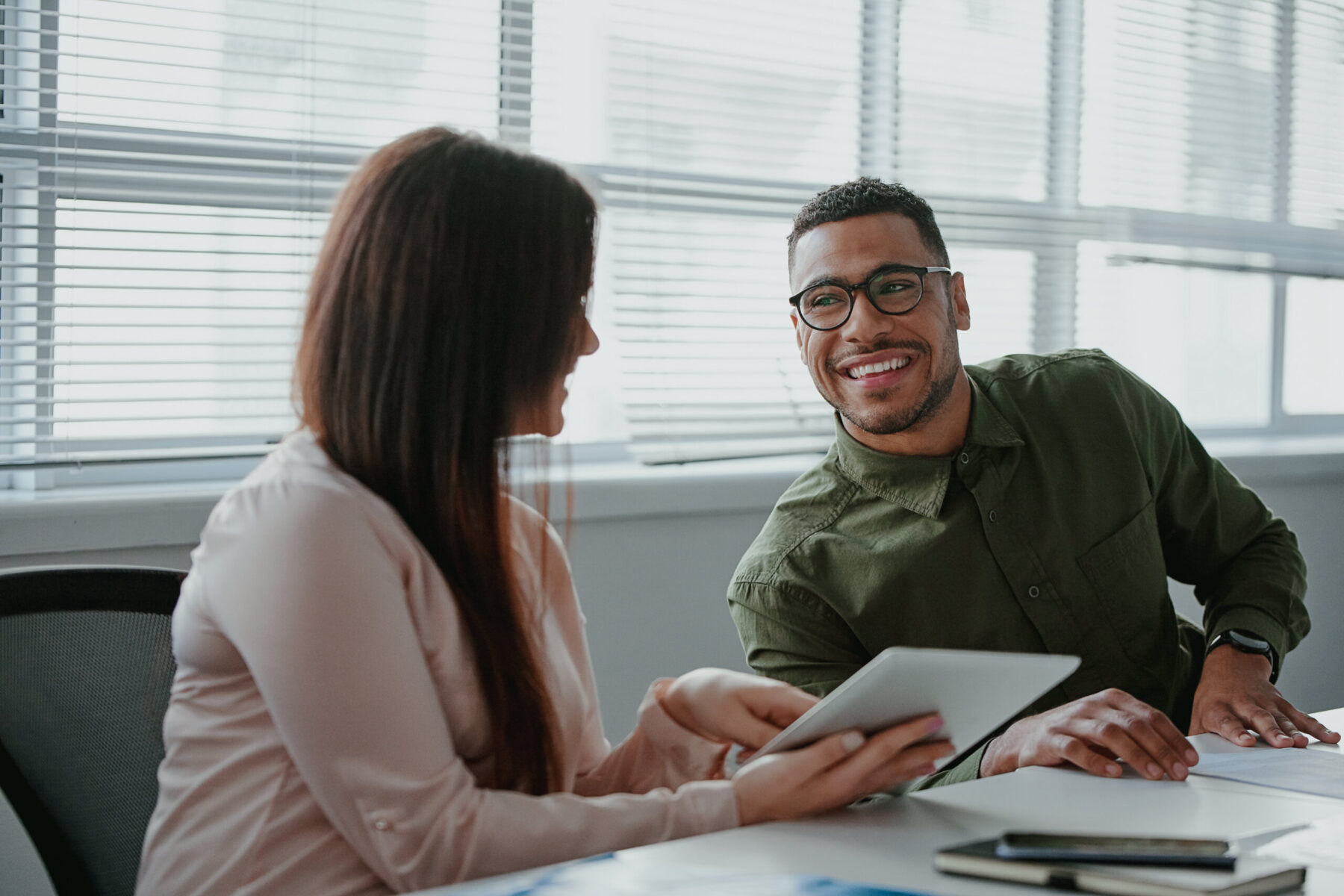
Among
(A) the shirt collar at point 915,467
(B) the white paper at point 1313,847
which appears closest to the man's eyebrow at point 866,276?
(A) the shirt collar at point 915,467

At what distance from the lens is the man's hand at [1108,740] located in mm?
1204

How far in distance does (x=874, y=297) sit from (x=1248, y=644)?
68 centimetres

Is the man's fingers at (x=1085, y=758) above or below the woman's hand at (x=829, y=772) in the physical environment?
below

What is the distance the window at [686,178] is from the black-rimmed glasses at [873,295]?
1.93ft

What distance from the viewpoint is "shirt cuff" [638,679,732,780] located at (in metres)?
1.21

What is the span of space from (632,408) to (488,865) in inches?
59.3

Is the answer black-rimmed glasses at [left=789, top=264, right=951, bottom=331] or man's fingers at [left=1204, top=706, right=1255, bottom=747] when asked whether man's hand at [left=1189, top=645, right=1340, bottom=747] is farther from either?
black-rimmed glasses at [left=789, top=264, right=951, bottom=331]

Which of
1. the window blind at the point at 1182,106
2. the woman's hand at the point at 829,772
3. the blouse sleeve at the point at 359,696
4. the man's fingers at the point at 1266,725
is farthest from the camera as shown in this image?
the window blind at the point at 1182,106

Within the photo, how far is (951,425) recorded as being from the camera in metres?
1.78

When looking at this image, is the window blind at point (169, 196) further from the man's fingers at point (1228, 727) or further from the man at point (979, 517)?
the man's fingers at point (1228, 727)

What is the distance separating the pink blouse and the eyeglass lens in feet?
3.00

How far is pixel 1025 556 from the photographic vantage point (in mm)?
1689

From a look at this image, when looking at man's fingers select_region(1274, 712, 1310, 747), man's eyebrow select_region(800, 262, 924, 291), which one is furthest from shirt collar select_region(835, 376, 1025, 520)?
man's fingers select_region(1274, 712, 1310, 747)

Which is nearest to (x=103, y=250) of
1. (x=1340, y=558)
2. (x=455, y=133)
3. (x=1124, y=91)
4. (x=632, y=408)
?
(x=632, y=408)
